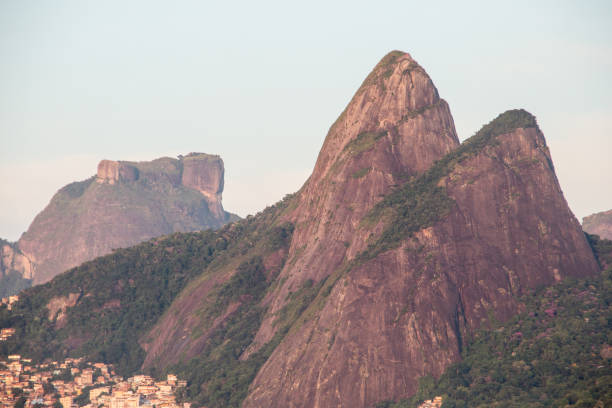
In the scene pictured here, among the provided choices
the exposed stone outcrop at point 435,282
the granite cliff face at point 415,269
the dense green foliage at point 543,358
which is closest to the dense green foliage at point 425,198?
the granite cliff face at point 415,269

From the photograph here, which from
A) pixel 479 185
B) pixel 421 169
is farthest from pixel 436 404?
pixel 421 169

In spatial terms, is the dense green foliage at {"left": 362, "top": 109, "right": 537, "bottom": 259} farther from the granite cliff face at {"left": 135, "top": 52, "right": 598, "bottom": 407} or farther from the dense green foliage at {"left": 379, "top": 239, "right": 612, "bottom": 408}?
the dense green foliage at {"left": 379, "top": 239, "right": 612, "bottom": 408}

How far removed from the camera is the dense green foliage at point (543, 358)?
146250mm

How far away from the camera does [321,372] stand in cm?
16150

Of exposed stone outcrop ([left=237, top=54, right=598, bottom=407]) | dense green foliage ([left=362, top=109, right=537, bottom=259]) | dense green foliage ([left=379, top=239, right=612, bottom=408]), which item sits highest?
dense green foliage ([left=362, top=109, right=537, bottom=259])

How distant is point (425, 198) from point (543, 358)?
1576 inches

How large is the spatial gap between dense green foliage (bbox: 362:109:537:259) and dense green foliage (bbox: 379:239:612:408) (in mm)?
21612

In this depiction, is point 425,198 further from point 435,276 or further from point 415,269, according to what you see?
point 435,276

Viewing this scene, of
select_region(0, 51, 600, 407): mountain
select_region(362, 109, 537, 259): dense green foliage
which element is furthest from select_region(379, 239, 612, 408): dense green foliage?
select_region(362, 109, 537, 259): dense green foliage

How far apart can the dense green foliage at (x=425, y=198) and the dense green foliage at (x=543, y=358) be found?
70.9 feet

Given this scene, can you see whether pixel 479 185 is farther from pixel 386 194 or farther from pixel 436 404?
pixel 436 404

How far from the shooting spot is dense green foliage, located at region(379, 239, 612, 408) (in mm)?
146250

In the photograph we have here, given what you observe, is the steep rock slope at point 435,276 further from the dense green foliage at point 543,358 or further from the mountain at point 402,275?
the dense green foliage at point 543,358

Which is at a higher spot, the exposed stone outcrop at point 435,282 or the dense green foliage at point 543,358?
the exposed stone outcrop at point 435,282
